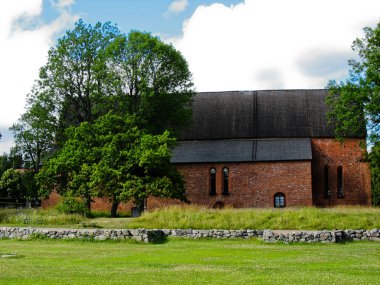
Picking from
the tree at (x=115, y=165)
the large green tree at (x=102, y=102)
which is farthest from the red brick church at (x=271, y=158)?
the tree at (x=115, y=165)

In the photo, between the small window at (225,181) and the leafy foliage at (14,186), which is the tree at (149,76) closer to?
the small window at (225,181)

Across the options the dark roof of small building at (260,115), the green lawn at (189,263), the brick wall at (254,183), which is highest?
the dark roof of small building at (260,115)

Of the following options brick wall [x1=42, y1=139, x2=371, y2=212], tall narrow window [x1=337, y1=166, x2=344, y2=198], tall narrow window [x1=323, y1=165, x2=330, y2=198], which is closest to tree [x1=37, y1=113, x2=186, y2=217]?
brick wall [x1=42, y1=139, x2=371, y2=212]

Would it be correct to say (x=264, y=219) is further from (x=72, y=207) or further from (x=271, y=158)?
(x=271, y=158)

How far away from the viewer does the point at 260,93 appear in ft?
199

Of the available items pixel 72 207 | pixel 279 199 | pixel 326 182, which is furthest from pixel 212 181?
pixel 72 207

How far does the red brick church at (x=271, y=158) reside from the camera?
171 feet

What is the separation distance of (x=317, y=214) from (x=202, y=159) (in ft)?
82.0

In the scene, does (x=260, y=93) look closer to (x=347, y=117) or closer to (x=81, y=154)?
(x=347, y=117)

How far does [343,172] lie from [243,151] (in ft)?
31.5

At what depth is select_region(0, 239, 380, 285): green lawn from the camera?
1342 cm

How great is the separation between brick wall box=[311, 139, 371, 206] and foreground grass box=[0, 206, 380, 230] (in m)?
23.5

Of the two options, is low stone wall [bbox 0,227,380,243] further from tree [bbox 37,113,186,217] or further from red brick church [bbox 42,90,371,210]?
red brick church [bbox 42,90,371,210]

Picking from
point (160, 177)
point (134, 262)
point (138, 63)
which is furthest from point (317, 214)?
point (138, 63)
